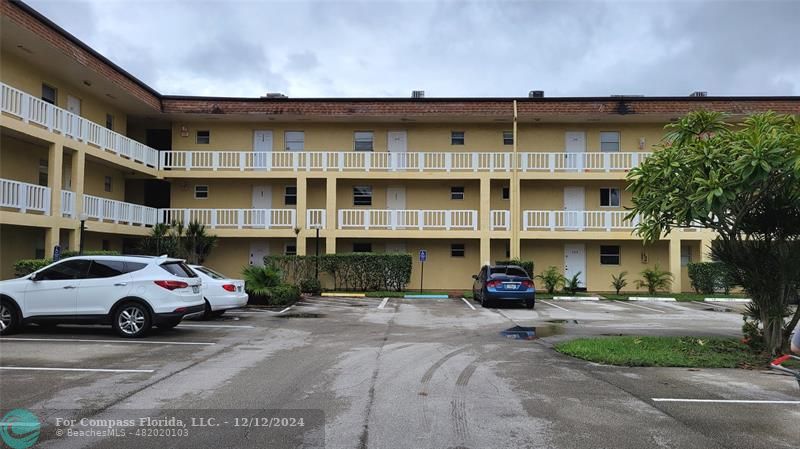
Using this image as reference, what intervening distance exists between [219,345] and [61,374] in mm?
3099

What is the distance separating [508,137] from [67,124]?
19197 millimetres

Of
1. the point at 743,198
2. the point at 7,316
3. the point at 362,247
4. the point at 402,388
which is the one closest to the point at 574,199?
the point at 362,247

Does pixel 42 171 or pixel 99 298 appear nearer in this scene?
pixel 99 298

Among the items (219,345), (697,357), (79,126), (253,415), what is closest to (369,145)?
(79,126)

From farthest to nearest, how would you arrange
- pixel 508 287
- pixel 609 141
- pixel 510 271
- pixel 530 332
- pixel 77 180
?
pixel 609 141 < pixel 77 180 < pixel 510 271 < pixel 508 287 < pixel 530 332

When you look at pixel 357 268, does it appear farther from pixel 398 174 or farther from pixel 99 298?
pixel 99 298

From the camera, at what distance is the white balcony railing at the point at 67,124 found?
662 inches

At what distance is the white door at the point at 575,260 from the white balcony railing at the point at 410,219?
5.12m

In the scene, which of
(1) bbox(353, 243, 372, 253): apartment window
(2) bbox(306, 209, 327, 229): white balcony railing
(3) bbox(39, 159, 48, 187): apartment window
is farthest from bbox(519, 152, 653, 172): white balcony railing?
(3) bbox(39, 159, 48, 187): apartment window

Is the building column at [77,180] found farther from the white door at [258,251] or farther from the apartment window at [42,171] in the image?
the white door at [258,251]

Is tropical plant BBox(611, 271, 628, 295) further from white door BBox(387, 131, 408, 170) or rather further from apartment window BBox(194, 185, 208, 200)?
apartment window BBox(194, 185, 208, 200)

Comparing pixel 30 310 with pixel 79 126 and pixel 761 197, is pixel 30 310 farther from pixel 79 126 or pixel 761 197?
pixel 761 197

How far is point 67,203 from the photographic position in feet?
63.9

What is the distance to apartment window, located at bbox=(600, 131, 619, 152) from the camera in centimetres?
2806
